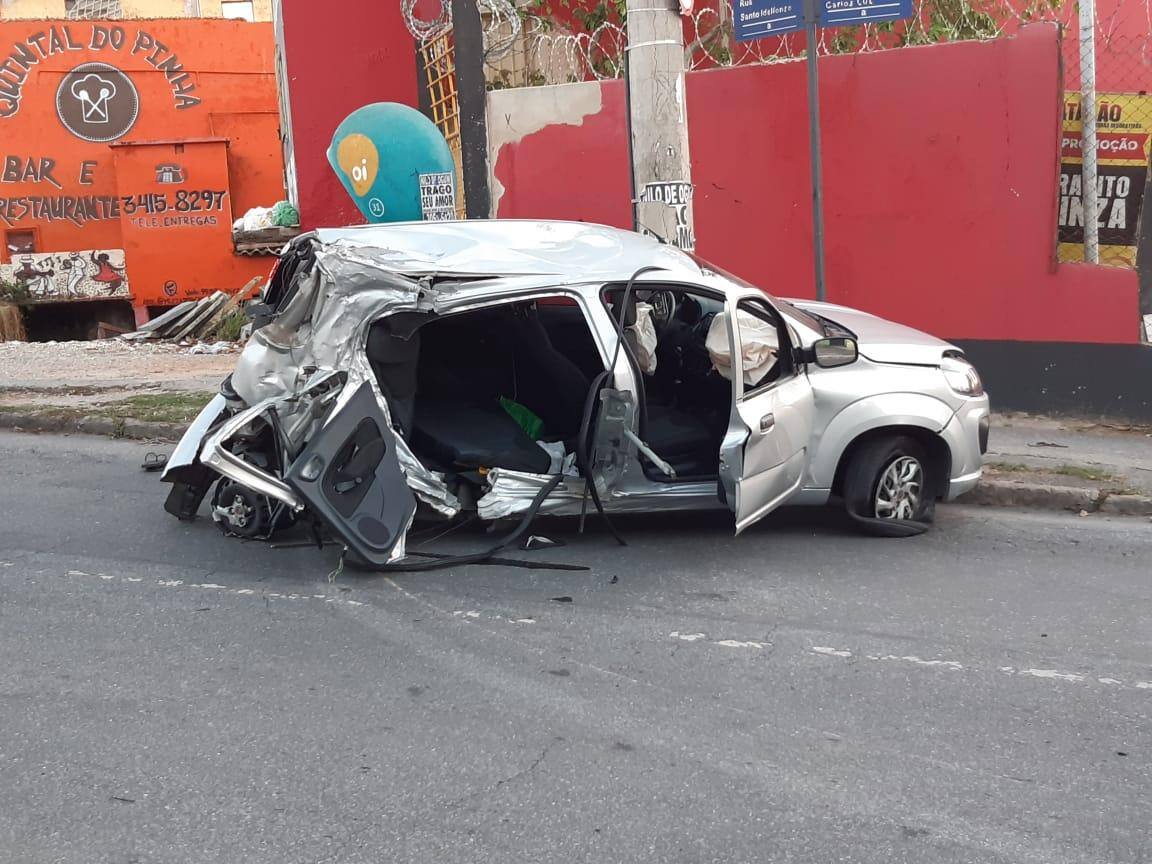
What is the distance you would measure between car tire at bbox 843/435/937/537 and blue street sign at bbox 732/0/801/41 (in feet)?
13.2

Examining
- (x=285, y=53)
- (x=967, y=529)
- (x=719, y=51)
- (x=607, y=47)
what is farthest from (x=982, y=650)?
(x=285, y=53)

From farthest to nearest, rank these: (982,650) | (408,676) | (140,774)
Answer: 1. (982,650)
2. (408,676)
3. (140,774)

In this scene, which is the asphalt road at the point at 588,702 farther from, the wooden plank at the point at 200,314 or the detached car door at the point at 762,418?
the wooden plank at the point at 200,314

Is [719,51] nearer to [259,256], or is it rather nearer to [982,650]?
[982,650]

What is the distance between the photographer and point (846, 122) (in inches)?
413

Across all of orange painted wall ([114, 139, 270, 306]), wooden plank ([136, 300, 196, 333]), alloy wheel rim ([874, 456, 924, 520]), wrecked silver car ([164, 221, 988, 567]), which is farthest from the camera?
orange painted wall ([114, 139, 270, 306])

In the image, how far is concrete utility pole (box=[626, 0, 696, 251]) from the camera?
27.0 ft

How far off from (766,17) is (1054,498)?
445 centimetres

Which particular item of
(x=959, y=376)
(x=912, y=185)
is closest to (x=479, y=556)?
(x=959, y=376)

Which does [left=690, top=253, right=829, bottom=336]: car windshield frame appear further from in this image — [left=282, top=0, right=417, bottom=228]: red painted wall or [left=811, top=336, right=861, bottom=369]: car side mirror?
[left=282, top=0, right=417, bottom=228]: red painted wall

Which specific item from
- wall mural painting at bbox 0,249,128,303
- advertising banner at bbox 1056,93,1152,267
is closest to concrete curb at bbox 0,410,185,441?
advertising banner at bbox 1056,93,1152,267

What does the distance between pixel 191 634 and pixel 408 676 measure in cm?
116

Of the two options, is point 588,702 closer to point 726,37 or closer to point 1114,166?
point 1114,166

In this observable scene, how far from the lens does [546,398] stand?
7.06 m
